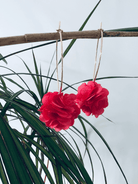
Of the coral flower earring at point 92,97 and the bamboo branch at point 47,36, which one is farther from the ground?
the bamboo branch at point 47,36

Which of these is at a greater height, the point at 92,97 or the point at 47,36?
the point at 47,36

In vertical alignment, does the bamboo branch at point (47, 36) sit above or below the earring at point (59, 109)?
above

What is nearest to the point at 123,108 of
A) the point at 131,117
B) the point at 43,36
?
the point at 131,117

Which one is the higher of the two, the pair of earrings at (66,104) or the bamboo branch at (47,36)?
the bamboo branch at (47,36)

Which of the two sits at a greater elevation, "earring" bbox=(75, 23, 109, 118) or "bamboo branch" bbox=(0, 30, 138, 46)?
"bamboo branch" bbox=(0, 30, 138, 46)

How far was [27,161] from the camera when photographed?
11.6 inches

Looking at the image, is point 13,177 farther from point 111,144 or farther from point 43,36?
point 111,144

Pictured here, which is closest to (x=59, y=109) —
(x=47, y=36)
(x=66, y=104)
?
(x=66, y=104)

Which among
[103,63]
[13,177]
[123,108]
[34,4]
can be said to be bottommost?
[13,177]

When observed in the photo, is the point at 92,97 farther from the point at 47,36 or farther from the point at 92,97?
the point at 47,36

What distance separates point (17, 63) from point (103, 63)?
24.0 inches

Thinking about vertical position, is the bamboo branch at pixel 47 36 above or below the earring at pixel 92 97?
above

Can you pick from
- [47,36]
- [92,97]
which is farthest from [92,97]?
[47,36]

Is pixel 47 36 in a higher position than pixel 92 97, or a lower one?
higher
